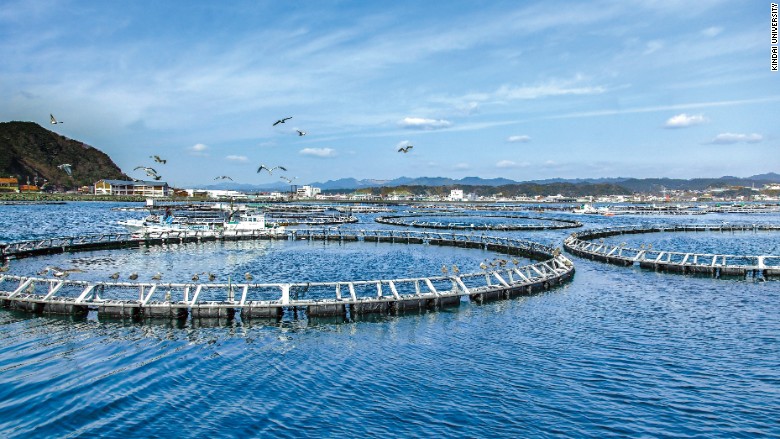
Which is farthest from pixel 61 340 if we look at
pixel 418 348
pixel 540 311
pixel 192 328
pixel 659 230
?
pixel 659 230

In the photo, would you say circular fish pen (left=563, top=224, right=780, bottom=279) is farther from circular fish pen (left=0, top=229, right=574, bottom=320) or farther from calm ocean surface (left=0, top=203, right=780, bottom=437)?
calm ocean surface (left=0, top=203, right=780, bottom=437)

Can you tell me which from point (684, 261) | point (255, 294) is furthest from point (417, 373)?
point (684, 261)

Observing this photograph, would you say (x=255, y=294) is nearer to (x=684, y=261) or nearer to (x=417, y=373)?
(x=417, y=373)

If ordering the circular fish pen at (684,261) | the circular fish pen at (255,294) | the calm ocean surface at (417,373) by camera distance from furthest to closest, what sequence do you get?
the circular fish pen at (684,261), the circular fish pen at (255,294), the calm ocean surface at (417,373)

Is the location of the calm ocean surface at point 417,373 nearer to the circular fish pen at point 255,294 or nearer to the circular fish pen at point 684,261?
the circular fish pen at point 255,294

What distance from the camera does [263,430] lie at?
15.9 metres

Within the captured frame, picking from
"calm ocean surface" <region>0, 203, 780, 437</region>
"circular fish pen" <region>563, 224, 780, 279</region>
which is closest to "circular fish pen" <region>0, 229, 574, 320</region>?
A: "calm ocean surface" <region>0, 203, 780, 437</region>

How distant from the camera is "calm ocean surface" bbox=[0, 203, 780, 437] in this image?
647 inches

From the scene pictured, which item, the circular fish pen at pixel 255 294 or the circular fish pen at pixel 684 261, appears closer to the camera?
the circular fish pen at pixel 255 294

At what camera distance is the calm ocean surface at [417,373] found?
16438mm

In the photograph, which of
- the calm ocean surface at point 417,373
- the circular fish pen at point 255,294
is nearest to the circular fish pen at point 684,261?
the circular fish pen at point 255,294

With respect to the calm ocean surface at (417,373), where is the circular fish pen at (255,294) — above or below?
above

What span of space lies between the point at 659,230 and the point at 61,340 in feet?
352

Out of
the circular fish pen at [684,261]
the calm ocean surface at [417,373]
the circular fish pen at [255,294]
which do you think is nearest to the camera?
the calm ocean surface at [417,373]
